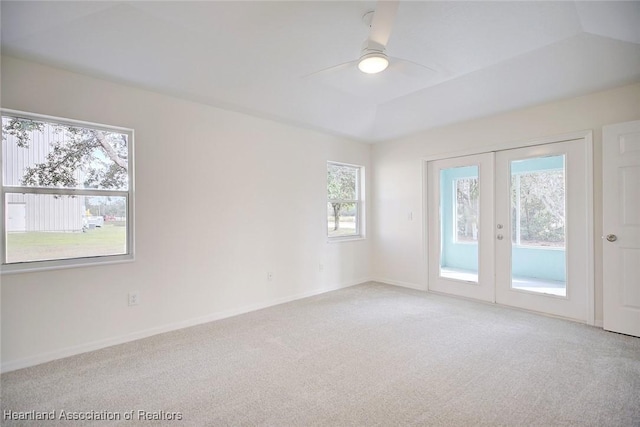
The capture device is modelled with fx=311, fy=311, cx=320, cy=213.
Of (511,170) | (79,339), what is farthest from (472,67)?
(79,339)

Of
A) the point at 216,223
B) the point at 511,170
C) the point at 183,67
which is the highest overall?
the point at 183,67

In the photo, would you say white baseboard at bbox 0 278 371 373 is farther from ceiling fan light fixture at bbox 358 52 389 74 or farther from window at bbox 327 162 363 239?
ceiling fan light fixture at bbox 358 52 389 74

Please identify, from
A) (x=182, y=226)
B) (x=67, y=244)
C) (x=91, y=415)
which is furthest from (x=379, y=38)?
(x=67, y=244)

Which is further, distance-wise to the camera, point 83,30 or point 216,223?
point 216,223

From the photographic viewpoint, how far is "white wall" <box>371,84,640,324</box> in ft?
11.0

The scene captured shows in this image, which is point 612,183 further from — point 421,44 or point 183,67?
point 183,67

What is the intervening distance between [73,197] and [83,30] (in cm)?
141

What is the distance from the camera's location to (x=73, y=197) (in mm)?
2844

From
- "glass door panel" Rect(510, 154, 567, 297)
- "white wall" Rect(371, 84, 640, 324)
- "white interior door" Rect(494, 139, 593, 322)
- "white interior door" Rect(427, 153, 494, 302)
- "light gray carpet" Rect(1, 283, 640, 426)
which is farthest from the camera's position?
"white interior door" Rect(427, 153, 494, 302)

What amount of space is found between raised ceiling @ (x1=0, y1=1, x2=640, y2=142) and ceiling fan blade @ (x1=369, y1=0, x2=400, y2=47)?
0.40 meters

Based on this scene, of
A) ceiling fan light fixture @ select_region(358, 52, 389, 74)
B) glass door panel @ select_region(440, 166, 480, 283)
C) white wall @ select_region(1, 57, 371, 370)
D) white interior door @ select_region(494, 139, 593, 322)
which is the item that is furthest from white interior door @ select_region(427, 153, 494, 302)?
ceiling fan light fixture @ select_region(358, 52, 389, 74)

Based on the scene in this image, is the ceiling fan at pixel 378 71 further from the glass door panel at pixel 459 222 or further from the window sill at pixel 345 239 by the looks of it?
the window sill at pixel 345 239

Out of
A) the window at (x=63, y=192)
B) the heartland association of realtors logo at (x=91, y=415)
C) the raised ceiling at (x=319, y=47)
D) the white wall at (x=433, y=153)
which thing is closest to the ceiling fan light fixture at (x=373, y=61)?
the raised ceiling at (x=319, y=47)

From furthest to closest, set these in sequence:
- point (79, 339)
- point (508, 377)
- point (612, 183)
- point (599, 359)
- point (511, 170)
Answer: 1. point (511, 170)
2. point (612, 183)
3. point (79, 339)
4. point (599, 359)
5. point (508, 377)
